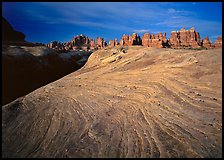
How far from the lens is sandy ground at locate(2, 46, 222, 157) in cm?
303

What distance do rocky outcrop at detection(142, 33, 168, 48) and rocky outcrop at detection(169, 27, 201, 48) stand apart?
6.62 metres

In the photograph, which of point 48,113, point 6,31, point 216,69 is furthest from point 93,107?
point 6,31

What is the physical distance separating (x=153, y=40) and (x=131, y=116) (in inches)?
4508

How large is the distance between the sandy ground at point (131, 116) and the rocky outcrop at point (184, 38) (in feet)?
397

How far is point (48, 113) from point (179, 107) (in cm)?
311

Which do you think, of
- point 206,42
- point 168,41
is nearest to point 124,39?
point 168,41

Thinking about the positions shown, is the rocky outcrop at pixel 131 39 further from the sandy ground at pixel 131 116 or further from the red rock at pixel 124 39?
the sandy ground at pixel 131 116

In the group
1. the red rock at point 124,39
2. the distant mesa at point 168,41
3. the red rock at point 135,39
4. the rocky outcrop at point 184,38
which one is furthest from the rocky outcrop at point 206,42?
the red rock at point 124,39

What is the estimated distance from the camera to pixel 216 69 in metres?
4.21

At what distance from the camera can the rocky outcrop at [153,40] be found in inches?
4395

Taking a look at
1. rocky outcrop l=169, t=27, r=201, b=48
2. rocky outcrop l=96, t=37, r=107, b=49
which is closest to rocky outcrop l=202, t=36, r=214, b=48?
rocky outcrop l=169, t=27, r=201, b=48

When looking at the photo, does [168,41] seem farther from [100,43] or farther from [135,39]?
[100,43]

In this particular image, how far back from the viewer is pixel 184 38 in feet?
405

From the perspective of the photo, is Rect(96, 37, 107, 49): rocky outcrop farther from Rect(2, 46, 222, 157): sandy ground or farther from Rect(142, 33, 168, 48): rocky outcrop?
Rect(2, 46, 222, 157): sandy ground
